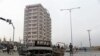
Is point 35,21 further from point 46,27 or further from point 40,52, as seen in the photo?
point 40,52

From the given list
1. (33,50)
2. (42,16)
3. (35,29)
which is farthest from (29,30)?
(33,50)

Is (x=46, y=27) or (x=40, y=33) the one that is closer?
(x=40, y=33)

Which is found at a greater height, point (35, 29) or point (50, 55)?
point (35, 29)

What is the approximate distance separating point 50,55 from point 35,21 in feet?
379

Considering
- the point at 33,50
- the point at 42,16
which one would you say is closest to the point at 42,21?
the point at 42,16

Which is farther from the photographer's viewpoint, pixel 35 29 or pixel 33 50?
pixel 35 29

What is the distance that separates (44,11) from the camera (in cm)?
14250

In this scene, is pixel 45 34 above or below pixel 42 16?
below

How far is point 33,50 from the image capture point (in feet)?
62.1

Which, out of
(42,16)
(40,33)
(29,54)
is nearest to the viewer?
(29,54)

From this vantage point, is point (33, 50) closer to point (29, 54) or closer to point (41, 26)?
point (29, 54)

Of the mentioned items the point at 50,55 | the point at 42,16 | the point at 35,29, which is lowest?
the point at 50,55

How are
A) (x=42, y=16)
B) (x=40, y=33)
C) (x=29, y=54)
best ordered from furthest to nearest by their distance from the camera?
(x=42, y=16) → (x=40, y=33) → (x=29, y=54)

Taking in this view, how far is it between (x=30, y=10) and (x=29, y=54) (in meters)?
120
